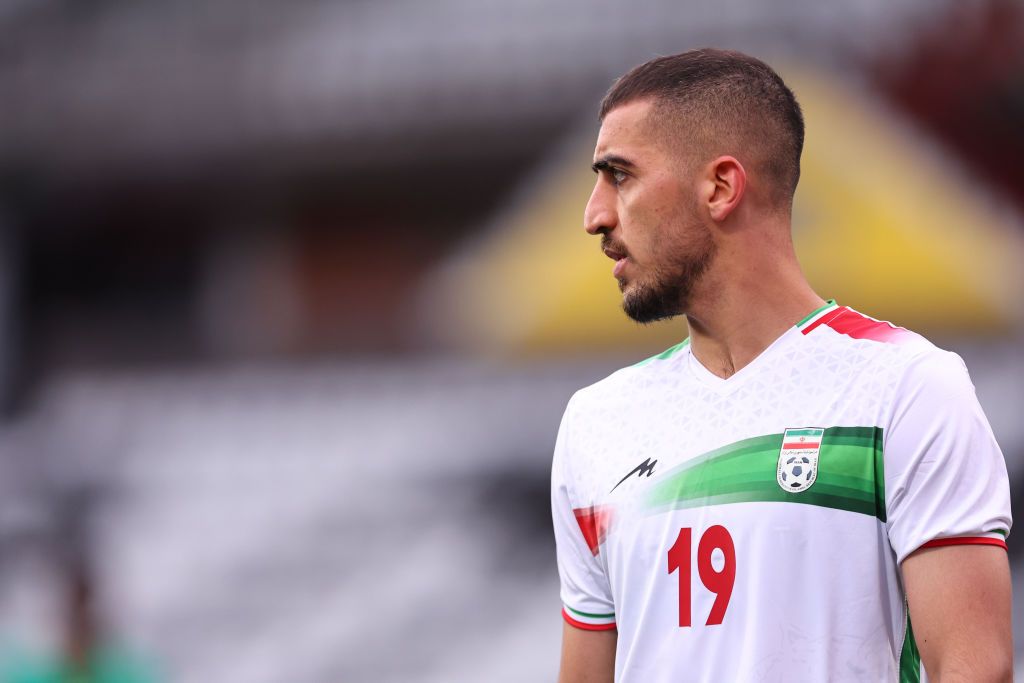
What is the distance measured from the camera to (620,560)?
2.50 m

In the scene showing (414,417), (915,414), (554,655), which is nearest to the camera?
(915,414)

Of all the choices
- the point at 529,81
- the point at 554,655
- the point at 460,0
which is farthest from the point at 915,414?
the point at 460,0

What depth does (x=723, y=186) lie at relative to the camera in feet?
8.16

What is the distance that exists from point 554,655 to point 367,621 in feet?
4.77

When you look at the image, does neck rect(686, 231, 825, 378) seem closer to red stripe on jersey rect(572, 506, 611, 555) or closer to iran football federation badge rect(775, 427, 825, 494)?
iran football federation badge rect(775, 427, 825, 494)

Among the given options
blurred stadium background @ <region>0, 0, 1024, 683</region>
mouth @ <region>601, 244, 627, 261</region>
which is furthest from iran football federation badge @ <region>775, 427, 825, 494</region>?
blurred stadium background @ <region>0, 0, 1024, 683</region>

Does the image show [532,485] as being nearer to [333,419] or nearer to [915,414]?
[333,419]

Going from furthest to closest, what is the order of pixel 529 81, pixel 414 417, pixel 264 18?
pixel 264 18, pixel 529 81, pixel 414 417

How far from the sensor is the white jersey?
7.18ft

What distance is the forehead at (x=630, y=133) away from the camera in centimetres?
250

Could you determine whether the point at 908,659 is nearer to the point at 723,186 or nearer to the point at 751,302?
the point at 751,302

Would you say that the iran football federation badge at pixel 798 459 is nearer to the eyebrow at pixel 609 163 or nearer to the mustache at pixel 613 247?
the mustache at pixel 613 247

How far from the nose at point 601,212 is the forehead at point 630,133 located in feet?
0.22

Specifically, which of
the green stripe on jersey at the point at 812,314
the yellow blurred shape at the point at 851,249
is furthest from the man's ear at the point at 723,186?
the yellow blurred shape at the point at 851,249
